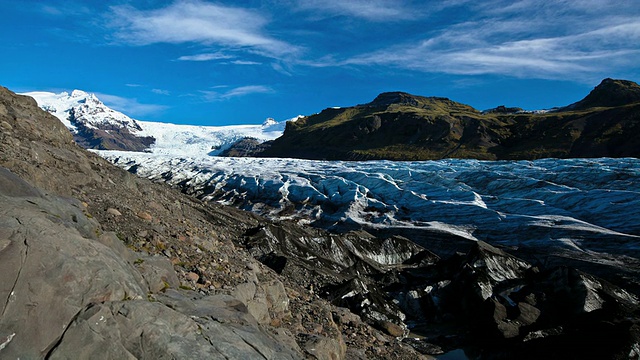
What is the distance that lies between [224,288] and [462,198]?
48.1 meters

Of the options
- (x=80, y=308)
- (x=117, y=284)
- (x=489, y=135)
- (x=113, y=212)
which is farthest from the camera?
(x=489, y=135)

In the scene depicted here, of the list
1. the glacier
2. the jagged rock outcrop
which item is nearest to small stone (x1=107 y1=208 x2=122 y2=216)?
the jagged rock outcrop

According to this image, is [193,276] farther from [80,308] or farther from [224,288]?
[80,308]

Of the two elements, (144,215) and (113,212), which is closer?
(113,212)

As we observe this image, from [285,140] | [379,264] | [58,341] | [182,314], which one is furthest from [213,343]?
[285,140]

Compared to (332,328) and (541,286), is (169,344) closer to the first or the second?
(332,328)

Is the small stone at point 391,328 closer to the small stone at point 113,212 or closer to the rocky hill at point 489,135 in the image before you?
the small stone at point 113,212

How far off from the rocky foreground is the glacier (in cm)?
1788

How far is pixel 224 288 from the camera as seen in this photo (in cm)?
973

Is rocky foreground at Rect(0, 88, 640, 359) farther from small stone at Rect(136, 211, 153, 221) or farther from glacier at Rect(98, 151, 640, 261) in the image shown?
glacier at Rect(98, 151, 640, 261)

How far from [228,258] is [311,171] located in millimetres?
63283

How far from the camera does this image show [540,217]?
44562 millimetres

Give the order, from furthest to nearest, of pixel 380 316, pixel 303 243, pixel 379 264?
pixel 379 264, pixel 303 243, pixel 380 316

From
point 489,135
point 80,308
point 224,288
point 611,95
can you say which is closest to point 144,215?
point 224,288
